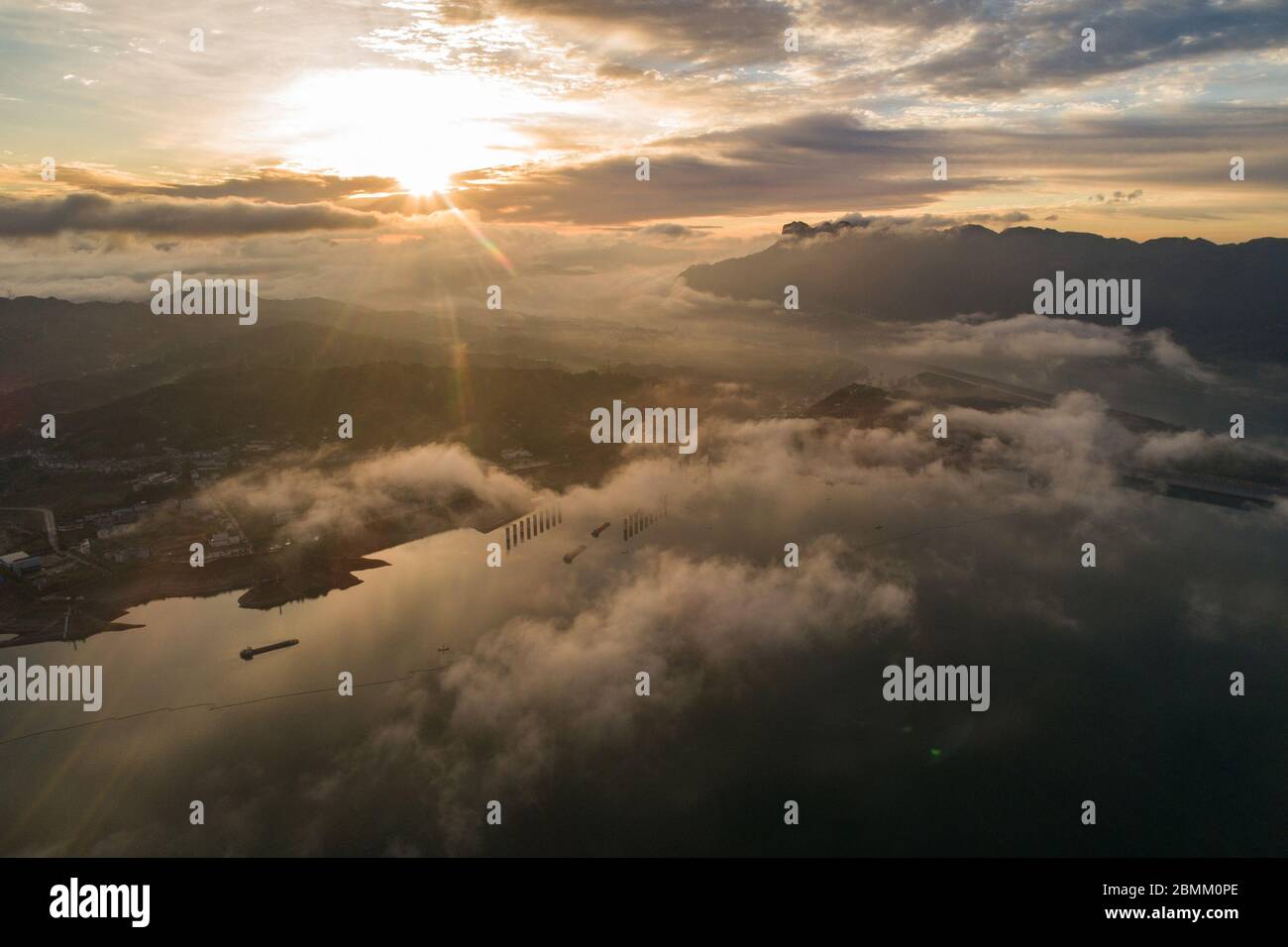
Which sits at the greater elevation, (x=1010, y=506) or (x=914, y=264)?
(x=914, y=264)

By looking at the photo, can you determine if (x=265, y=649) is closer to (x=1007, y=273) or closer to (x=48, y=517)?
(x=48, y=517)

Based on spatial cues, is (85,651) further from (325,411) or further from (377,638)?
(325,411)

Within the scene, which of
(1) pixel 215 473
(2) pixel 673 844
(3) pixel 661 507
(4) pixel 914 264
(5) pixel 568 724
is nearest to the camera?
(2) pixel 673 844

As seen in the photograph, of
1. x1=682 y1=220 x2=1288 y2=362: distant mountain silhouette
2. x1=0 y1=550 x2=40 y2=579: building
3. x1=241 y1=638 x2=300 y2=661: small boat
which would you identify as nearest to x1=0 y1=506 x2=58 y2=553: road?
x1=0 y1=550 x2=40 y2=579: building

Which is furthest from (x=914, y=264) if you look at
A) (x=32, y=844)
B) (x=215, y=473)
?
(x=32, y=844)

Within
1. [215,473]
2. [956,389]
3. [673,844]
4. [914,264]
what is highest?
[914,264]

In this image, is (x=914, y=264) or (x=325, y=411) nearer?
(x=325, y=411)

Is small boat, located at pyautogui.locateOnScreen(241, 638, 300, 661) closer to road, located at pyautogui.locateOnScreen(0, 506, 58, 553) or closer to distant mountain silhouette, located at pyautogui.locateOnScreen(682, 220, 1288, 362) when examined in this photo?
road, located at pyautogui.locateOnScreen(0, 506, 58, 553)
